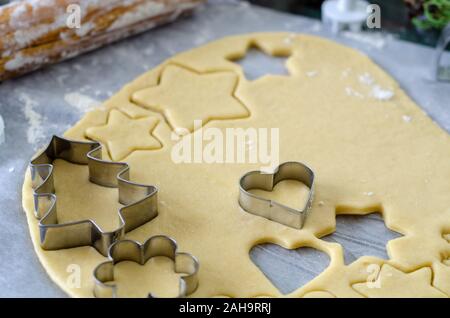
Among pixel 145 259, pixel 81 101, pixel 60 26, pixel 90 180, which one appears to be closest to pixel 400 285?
pixel 145 259

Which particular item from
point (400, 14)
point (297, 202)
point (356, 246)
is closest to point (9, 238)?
point (297, 202)

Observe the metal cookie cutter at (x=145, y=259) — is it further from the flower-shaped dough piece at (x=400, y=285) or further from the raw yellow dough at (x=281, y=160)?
the flower-shaped dough piece at (x=400, y=285)

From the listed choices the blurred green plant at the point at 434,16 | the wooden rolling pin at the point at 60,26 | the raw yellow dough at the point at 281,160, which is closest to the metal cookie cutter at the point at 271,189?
the raw yellow dough at the point at 281,160

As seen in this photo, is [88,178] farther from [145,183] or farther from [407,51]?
[407,51]

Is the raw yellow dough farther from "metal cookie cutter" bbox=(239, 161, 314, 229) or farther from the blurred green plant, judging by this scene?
the blurred green plant

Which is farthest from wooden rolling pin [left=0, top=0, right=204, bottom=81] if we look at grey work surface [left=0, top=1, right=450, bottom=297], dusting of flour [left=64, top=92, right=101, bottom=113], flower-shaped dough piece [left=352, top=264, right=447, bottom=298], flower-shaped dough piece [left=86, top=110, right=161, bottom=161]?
flower-shaped dough piece [left=352, top=264, right=447, bottom=298]
